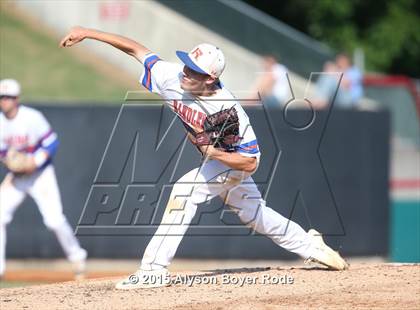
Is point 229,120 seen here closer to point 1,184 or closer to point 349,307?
point 349,307

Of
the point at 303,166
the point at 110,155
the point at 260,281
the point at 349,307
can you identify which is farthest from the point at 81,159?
the point at 349,307

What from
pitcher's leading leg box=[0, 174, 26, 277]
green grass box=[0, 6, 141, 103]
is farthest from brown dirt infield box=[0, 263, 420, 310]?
green grass box=[0, 6, 141, 103]

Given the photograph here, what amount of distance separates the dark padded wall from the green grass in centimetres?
658

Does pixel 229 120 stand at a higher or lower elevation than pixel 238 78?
lower

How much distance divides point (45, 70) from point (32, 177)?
1026 centimetres

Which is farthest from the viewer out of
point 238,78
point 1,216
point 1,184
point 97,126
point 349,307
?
point 238,78

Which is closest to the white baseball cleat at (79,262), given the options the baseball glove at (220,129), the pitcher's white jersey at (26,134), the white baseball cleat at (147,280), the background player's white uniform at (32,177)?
the background player's white uniform at (32,177)

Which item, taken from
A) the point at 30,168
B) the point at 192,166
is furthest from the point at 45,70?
the point at 30,168

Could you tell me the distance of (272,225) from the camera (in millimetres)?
9852

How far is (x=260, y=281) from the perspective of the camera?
9.97 m

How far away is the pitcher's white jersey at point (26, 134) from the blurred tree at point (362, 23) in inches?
653

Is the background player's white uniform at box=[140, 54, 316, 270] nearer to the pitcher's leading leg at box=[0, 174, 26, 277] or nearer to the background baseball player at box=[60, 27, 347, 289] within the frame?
the background baseball player at box=[60, 27, 347, 289]

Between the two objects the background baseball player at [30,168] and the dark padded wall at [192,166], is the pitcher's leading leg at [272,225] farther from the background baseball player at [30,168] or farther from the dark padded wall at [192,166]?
the dark padded wall at [192,166]

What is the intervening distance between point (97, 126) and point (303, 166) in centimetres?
337
